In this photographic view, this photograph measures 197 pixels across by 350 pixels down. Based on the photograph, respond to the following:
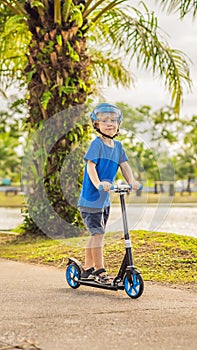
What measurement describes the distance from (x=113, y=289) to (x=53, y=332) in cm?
127

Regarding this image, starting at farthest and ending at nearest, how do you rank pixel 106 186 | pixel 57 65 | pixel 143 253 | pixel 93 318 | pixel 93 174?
1. pixel 57 65
2. pixel 143 253
3. pixel 93 174
4. pixel 106 186
5. pixel 93 318

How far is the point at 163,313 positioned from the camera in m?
4.82

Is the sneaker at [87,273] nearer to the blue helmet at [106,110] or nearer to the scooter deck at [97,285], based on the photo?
the scooter deck at [97,285]

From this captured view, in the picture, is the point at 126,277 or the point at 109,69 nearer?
the point at 126,277

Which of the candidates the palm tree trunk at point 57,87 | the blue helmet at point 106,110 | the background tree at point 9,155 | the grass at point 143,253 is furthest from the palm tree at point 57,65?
the background tree at point 9,155

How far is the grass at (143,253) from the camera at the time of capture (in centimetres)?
672

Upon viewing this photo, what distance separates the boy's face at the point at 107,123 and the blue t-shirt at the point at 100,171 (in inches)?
3.9

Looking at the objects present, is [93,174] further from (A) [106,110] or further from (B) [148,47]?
(B) [148,47]

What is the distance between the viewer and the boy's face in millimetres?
5738

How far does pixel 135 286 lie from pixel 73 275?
A: 2.58ft

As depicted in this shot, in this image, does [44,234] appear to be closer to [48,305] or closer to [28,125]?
[28,125]

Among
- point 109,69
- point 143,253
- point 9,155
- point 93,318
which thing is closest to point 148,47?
point 109,69

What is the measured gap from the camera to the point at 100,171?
5.75 metres

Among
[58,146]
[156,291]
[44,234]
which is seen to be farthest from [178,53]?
[156,291]
